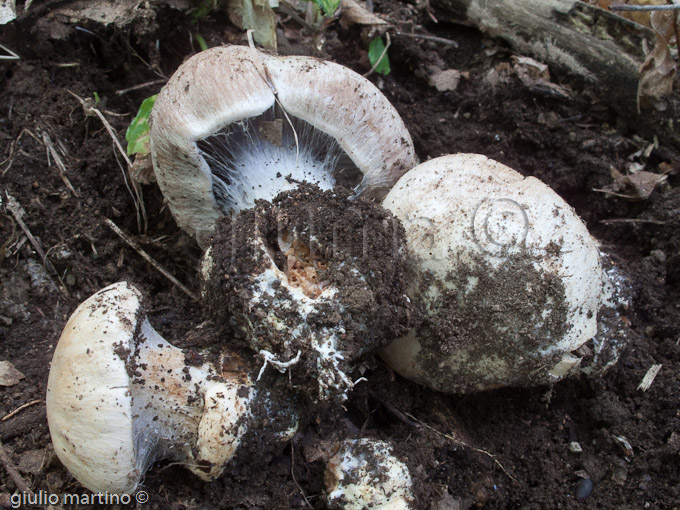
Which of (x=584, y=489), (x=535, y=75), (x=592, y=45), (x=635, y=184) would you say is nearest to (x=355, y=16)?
(x=535, y=75)

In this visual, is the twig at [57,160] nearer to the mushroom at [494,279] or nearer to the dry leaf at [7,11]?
the dry leaf at [7,11]

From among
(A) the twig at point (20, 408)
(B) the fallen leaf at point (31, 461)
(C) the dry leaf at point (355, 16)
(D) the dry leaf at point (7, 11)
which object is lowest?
(B) the fallen leaf at point (31, 461)

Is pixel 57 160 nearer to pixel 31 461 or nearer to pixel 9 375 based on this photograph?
pixel 9 375

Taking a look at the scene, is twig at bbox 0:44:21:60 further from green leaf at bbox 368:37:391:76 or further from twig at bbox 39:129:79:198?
green leaf at bbox 368:37:391:76

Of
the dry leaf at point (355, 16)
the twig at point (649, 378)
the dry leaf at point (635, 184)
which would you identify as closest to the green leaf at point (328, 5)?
the dry leaf at point (355, 16)

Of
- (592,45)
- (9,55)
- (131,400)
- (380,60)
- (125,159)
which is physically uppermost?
(592,45)
